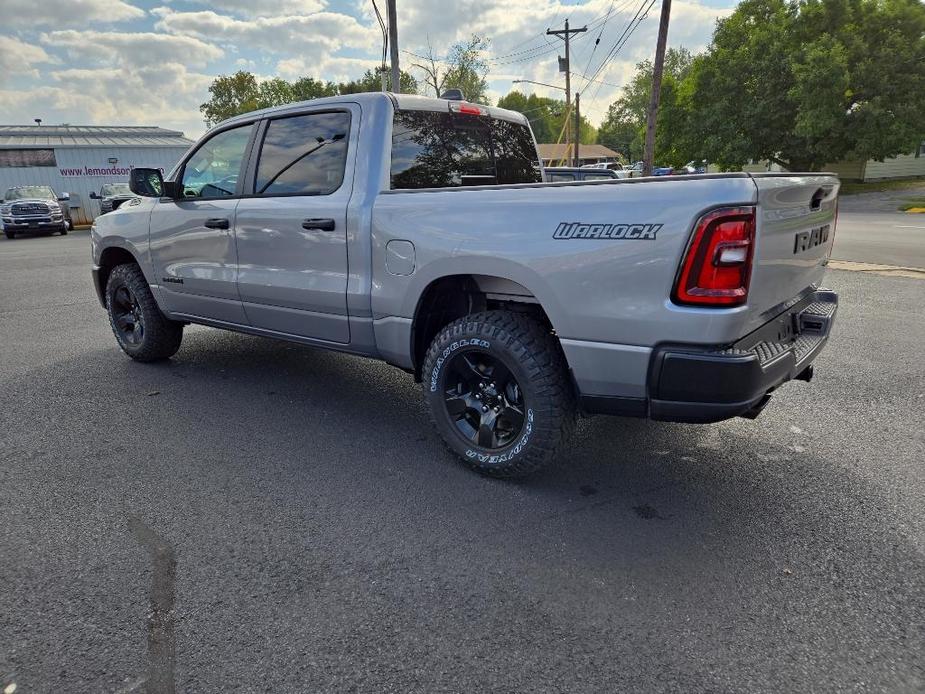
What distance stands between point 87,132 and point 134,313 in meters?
36.9

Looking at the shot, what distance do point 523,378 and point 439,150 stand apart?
173 centimetres

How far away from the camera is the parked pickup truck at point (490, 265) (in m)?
2.50

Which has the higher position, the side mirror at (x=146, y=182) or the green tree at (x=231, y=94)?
the green tree at (x=231, y=94)

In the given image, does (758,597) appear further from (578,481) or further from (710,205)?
(710,205)

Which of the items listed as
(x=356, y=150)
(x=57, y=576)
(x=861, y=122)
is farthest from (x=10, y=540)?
(x=861, y=122)

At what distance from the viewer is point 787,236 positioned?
2738mm

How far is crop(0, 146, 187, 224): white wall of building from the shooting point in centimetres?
2864

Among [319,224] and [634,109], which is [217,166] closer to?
[319,224]

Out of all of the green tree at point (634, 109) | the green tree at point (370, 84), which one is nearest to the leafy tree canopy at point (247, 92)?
the green tree at point (370, 84)

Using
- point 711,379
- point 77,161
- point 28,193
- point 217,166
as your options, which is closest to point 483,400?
point 711,379

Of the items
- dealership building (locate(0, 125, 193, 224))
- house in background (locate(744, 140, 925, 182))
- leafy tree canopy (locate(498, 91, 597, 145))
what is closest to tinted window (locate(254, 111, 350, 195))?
dealership building (locate(0, 125, 193, 224))

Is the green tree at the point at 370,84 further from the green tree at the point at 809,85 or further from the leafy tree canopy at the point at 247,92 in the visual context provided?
the green tree at the point at 809,85

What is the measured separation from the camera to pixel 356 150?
12.1 feet

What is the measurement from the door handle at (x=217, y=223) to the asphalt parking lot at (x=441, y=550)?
A: 1216 mm
